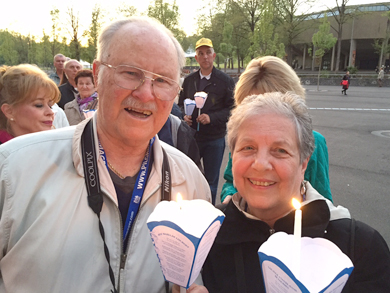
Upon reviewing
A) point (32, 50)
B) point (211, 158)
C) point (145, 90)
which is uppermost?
point (32, 50)

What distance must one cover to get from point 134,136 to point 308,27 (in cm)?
5171

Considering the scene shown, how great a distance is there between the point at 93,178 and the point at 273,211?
1.01 metres

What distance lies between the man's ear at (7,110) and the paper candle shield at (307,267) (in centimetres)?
268

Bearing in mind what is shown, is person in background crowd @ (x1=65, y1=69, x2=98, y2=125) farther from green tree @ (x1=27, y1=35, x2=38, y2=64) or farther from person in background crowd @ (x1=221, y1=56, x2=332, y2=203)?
green tree @ (x1=27, y1=35, x2=38, y2=64)

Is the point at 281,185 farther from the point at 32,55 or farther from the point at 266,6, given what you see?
the point at 32,55

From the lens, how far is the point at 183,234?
988mm

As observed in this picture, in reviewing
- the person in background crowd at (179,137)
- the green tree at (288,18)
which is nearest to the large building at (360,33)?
the green tree at (288,18)

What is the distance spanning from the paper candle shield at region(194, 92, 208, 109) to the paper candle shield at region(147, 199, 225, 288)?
3.71 meters

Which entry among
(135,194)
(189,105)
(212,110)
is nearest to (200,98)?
(189,105)

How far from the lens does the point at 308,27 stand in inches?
1825

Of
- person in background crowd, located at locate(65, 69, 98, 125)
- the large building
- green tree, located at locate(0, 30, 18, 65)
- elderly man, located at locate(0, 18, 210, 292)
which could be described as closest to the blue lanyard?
elderly man, located at locate(0, 18, 210, 292)

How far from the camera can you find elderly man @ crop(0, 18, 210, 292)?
143cm

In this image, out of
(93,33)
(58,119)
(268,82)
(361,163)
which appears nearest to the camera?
(268,82)

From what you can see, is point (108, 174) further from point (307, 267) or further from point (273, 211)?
point (307, 267)
